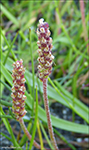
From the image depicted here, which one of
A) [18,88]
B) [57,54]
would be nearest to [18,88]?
[18,88]

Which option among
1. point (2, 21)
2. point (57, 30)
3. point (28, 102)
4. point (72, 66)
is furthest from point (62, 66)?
point (2, 21)

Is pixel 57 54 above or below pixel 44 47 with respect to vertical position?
above

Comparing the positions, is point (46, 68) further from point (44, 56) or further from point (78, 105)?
point (78, 105)

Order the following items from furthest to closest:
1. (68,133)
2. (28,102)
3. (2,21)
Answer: (2,21), (68,133), (28,102)

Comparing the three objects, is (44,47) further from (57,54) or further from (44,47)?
(57,54)

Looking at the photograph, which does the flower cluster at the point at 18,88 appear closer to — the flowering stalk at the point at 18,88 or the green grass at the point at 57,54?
the flowering stalk at the point at 18,88
